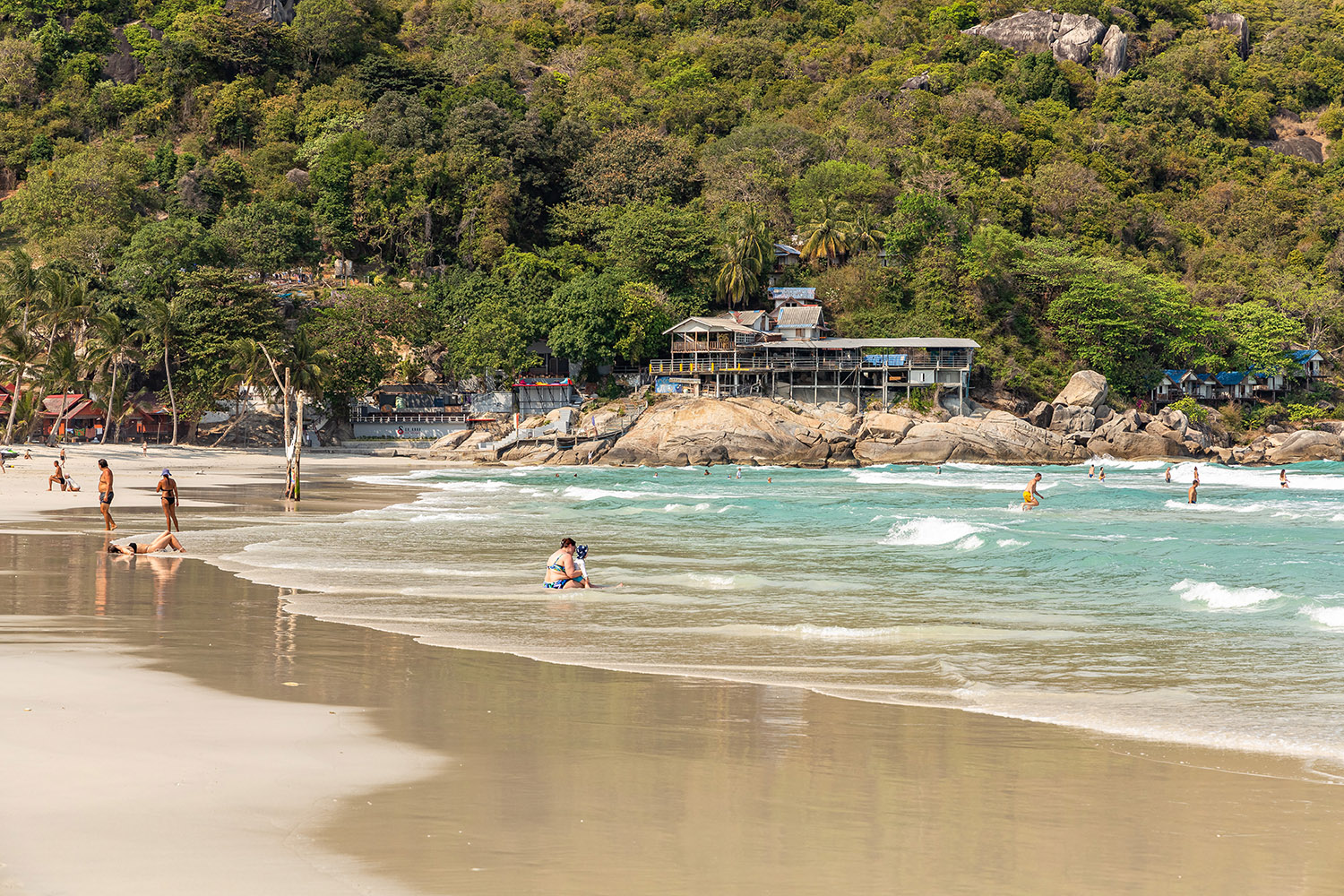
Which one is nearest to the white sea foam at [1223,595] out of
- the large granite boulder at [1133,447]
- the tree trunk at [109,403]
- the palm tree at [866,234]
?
the large granite boulder at [1133,447]

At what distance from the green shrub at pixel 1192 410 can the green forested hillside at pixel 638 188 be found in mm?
2989

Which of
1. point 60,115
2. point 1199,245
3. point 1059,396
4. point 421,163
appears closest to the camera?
point 1059,396

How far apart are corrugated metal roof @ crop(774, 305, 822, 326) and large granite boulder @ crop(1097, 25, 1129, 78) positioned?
183 ft

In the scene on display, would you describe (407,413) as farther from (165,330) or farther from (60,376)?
(60,376)

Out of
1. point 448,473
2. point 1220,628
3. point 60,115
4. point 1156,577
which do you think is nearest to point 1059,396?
point 448,473

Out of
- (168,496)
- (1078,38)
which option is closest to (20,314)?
(168,496)

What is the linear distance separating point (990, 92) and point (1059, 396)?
3882cm

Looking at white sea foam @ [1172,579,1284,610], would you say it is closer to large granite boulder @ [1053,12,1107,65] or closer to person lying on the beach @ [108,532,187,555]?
person lying on the beach @ [108,532,187,555]

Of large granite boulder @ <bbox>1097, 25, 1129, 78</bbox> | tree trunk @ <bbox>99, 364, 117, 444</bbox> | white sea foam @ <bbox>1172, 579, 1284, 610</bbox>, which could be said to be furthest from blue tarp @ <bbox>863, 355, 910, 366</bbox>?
large granite boulder @ <bbox>1097, 25, 1129, 78</bbox>

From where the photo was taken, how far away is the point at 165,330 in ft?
180

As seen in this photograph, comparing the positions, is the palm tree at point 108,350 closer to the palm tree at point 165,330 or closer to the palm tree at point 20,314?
the palm tree at point 165,330

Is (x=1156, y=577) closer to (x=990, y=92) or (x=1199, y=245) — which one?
(x=1199, y=245)

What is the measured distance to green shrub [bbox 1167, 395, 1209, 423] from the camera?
66562 mm

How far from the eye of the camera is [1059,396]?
64.1 meters
